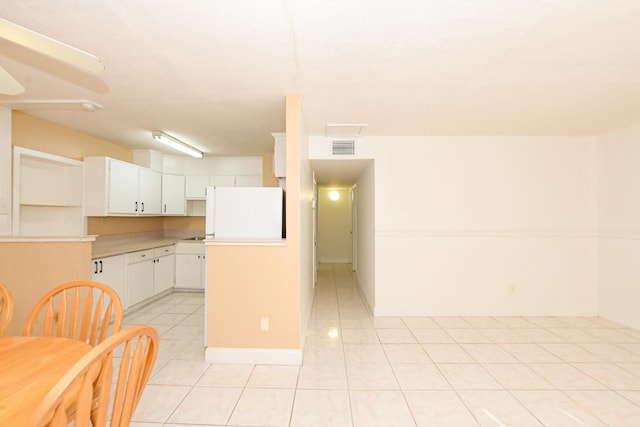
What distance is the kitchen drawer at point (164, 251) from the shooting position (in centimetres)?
446

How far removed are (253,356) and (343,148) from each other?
8.95ft

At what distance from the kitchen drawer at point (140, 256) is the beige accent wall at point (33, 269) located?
1046 mm

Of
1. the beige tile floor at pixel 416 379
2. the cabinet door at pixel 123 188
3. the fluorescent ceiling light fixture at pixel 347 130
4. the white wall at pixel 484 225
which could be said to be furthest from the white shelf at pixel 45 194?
the fluorescent ceiling light fixture at pixel 347 130

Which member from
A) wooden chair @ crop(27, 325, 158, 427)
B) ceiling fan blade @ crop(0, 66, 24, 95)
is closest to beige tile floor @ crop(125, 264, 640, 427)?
wooden chair @ crop(27, 325, 158, 427)

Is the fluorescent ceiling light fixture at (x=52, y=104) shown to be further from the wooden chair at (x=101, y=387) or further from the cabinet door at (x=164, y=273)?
the wooden chair at (x=101, y=387)

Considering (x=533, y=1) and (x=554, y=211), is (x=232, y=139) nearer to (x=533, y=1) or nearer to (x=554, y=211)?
(x=533, y=1)

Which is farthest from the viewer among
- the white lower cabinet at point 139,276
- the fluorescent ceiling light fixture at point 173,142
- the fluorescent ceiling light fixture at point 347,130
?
the white lower cabinet at point 139,276

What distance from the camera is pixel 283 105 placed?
294 centimetres

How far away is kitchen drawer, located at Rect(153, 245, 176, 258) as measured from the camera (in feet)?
14.6

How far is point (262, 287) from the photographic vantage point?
2.69 m

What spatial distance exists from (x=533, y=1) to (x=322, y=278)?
219 inches

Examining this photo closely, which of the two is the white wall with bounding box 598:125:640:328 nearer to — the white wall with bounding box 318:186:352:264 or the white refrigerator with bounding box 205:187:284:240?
the white refrigerator with bounding box 205:187:284:240

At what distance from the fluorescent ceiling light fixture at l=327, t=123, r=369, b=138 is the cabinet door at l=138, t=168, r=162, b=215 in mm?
3018

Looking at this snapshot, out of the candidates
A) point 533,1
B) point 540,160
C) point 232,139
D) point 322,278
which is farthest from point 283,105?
point 322,278
